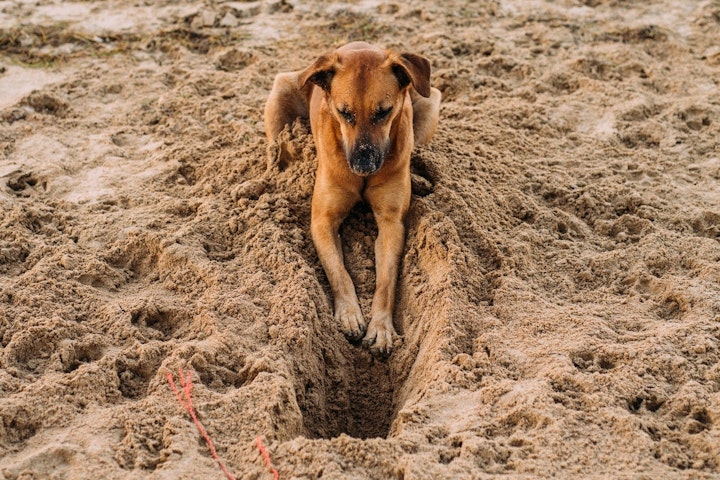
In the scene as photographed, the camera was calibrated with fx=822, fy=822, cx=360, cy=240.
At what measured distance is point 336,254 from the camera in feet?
15.3

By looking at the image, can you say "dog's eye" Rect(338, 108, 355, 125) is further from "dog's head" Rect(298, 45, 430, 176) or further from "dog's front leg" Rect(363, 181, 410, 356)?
"dog's front leg" Rect(363, 181, 410, 356)

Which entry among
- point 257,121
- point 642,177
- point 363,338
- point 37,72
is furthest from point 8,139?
point 642,177

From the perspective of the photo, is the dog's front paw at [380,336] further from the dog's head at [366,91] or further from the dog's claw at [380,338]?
the dog's head at [366,91]

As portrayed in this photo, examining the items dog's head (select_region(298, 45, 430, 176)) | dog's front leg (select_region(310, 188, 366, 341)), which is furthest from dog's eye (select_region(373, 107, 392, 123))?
dog's front leg (select_region(310, 188, 366, 341))

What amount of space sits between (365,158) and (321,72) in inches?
23.4

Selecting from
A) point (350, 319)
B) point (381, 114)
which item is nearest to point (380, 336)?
point (350, 319)

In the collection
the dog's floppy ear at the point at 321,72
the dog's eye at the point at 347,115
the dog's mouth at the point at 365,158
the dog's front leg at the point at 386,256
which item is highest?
the dog's floppy ear at the point at 321,72

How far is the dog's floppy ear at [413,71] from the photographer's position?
4.48 meters

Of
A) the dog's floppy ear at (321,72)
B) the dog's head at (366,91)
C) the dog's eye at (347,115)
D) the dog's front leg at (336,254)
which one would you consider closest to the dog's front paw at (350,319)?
the dog's front leg at (336,254)

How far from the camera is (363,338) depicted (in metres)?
4.38

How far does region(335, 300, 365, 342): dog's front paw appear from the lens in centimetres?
438

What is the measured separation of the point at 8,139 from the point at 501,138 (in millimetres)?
3453

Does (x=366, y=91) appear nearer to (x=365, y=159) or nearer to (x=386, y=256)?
(x=365, y=159)

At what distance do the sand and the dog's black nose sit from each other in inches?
21.8
